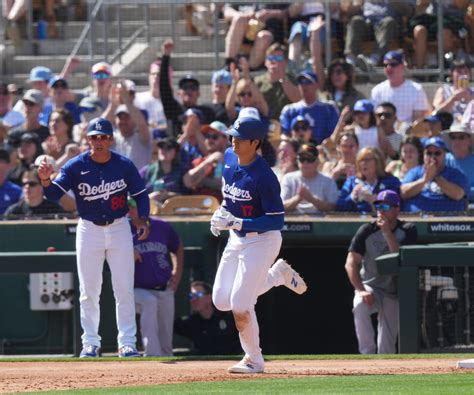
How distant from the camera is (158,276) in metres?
12.1

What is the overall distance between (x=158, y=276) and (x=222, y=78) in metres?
3.56

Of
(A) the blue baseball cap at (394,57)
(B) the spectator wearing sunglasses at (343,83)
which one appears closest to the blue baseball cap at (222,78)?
(B) the spectator wearing sunglasses at (343,83)

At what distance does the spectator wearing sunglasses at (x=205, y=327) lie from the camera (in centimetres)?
1230

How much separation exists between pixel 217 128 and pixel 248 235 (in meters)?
5.31

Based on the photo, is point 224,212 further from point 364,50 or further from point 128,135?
point 364,50

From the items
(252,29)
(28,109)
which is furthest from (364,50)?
(28,109)

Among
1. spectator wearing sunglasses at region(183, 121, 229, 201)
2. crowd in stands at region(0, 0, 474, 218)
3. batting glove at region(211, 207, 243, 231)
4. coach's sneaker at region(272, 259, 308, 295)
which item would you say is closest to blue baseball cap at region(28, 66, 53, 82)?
crowd in stands at region(0, 0, 474, 218)

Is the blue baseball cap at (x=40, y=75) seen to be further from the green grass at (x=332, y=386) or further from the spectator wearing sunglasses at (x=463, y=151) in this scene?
the green grass at (x=332, y=386)

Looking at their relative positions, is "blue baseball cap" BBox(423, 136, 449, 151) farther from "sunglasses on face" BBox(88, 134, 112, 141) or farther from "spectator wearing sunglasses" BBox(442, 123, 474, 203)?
"sunglasses on face" BBox(88, 134, 112, 141)

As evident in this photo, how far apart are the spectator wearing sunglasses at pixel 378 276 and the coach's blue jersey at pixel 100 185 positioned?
7.83 feet

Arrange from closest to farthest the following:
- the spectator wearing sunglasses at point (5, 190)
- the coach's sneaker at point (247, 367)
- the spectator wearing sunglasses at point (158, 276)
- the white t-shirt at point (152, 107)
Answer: the coach's sneaker at point (247, 367) < the spectator wearing sunglasses at point (158, 276) < the spectator wearing sunglasses at point (5, 190) < the white t-shirt at point (152, 107)

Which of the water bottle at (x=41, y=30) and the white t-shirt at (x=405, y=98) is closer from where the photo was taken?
the white t-shirt at (x=405, y=98)

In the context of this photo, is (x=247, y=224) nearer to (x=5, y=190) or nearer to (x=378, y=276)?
(x=378, y=276)

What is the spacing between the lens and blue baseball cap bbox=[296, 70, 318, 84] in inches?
561
